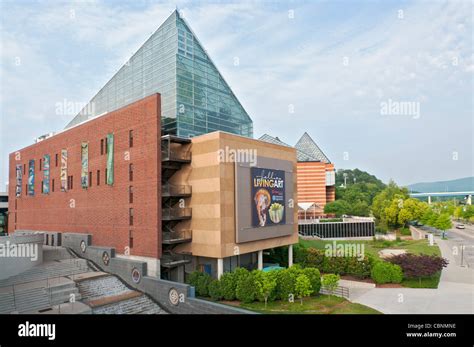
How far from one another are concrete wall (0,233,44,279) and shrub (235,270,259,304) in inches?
683

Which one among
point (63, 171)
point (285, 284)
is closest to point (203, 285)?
point (285, 284)

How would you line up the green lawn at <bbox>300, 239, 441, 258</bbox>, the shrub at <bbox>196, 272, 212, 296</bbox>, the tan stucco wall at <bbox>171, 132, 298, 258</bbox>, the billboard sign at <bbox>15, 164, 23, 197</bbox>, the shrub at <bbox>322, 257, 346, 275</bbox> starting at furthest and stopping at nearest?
the billboard sign at <bbox>15, 164, 23, 197</bbox>
the green lawn at <bbox>300, 239, 441, 258</bbox>
the shrub at <bbox>322, 257, 346, 275</bbox>
the tan stucco wall at <bbox>171, 132, 298, 258</bbox>
the shrub at <bbox>196, 272, 212, 296</bbox>

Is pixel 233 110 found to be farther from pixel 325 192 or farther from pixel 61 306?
pixel 325 192

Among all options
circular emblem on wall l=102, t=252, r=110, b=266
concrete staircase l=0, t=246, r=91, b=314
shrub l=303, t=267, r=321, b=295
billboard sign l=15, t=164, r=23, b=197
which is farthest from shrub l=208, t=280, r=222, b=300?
billboard sign l=15, t=164, r=23, b=197

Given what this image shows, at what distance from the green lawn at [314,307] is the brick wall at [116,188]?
29.7ft

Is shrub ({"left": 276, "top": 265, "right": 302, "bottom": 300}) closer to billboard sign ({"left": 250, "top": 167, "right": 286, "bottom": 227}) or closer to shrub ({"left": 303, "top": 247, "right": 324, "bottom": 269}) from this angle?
billboard sign ({"left": 250, "top": 167, "right": 286, "bottom": 227})

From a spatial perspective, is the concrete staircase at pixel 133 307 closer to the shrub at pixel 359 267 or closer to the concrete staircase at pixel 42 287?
the concrete staircase at pixel 42 287

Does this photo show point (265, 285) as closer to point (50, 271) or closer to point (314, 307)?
point (314, 307)

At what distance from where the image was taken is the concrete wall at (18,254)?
82.7ft

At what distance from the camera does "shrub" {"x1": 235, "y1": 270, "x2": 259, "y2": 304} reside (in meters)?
22.9

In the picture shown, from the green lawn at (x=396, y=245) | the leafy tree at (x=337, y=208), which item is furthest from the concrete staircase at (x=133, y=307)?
the leafy tree at (x=337, y=208)

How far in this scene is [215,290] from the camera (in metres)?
23.8
